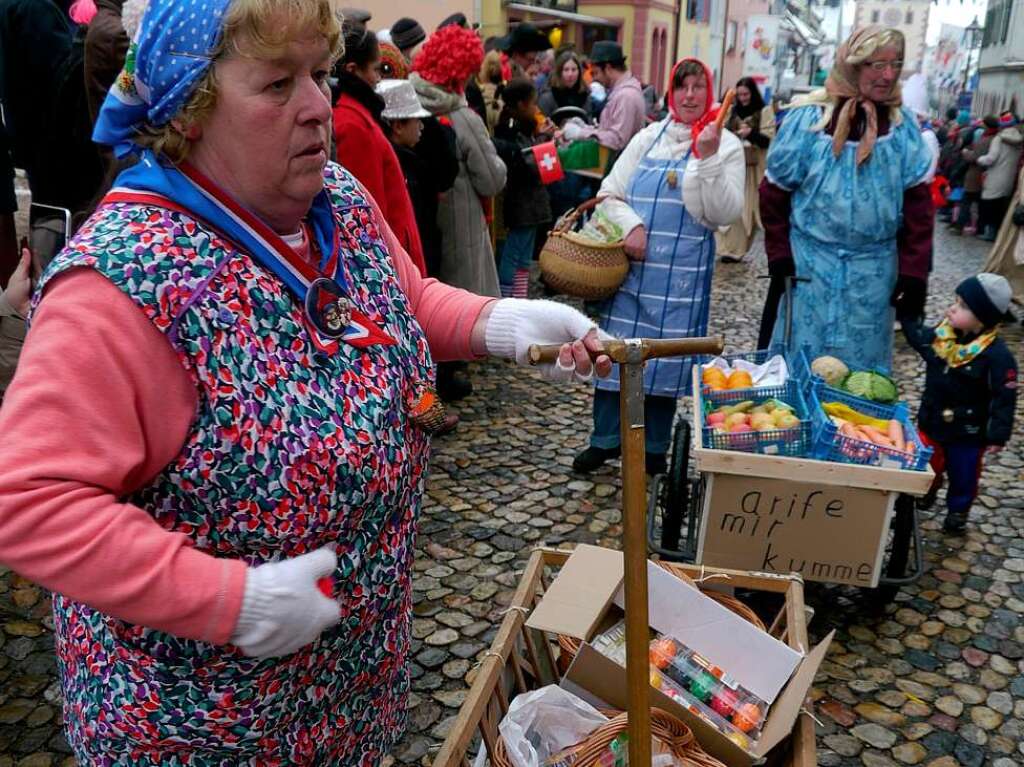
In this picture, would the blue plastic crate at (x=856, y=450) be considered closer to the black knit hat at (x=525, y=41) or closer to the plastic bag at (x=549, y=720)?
the plastic bag at (x=549, y=720)

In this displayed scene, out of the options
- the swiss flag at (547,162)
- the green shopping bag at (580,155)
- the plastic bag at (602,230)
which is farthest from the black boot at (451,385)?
the green shopping bag at (580,155)

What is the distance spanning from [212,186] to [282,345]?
0.26 meters

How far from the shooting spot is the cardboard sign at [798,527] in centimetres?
306

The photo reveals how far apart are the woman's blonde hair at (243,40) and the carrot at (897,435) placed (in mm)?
2592

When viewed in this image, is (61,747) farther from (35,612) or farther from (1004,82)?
(1004,82)

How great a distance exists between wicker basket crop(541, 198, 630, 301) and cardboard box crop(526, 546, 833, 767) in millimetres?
1914

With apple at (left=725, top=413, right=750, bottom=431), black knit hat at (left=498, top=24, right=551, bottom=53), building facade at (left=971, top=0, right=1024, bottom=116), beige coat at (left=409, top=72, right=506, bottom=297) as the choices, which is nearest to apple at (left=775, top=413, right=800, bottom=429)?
apple at (left=725, top=413, right=750, bottom=431)

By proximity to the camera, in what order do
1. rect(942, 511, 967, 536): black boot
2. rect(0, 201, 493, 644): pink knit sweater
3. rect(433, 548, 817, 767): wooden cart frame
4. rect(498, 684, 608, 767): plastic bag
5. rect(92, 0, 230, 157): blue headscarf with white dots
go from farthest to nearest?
rect(942, 511, 967, 536): black boot < rect(498, 684, 608, 767): plastic bag < rect(433, 548, 817, 767): wooden cart frame < rect(92, 0, 230, 157): blue headscarf with white dots < rect(0, 201, 493, 644): pink knit sweater

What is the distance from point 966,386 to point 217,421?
3.60 m

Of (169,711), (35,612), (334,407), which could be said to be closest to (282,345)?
(334,407)

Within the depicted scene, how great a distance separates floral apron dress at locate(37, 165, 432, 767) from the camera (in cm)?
122

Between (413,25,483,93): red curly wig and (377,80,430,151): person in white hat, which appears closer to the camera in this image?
(377,80,430,151): person in white hat

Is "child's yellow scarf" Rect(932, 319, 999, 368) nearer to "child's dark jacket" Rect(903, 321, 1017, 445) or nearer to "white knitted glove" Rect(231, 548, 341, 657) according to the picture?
"child's dark jacket" Rect(903, 321, 1017, 445)

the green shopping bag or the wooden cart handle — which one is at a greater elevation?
the wooden cart handle
